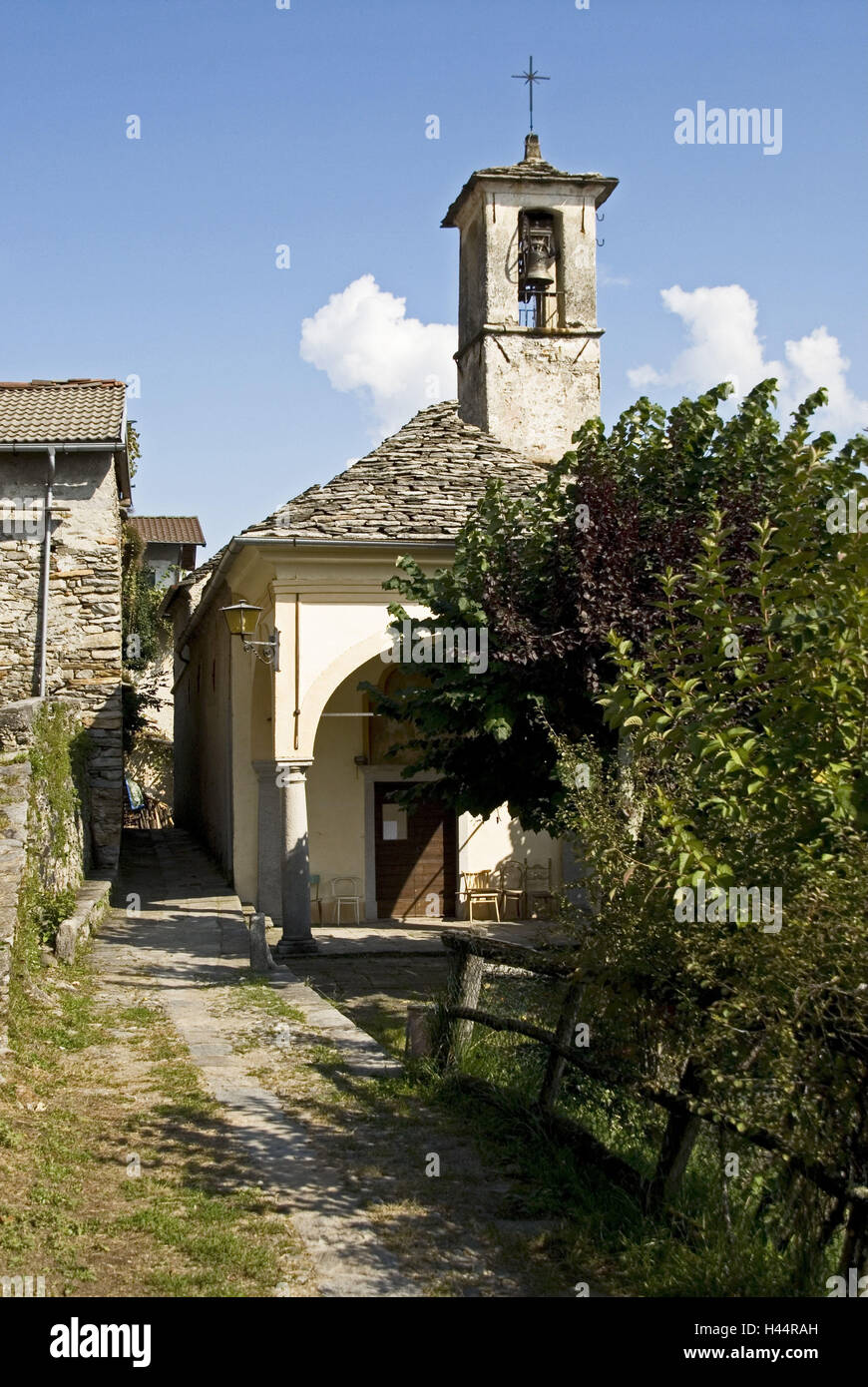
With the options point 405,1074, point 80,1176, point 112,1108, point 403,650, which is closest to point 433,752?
point 403,650

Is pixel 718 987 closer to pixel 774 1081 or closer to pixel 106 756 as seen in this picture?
pixel 774 1081

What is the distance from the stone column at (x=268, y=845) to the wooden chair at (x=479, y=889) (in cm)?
336

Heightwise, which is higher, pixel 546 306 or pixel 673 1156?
pixel 546 306

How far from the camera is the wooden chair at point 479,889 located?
17.7m

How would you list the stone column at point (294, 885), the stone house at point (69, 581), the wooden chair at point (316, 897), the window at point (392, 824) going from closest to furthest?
the stone column at point (294, 885) → the stone house at point (69, 581) → the wooden chair at point (316, 897) → the window at point (392, 824)

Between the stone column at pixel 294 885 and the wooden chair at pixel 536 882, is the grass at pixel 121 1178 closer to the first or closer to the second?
the stone column at pixel 294 885

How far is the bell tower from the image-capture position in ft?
72.3

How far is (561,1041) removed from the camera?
5.42 m

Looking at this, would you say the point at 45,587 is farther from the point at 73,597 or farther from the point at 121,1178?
the point at 121,1178

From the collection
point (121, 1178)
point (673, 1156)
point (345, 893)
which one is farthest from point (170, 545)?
point (673, 1156)

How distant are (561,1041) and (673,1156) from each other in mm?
1016

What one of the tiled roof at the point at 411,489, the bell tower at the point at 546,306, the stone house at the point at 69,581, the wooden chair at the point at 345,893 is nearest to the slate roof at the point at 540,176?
the bell tower at the point at 546,306

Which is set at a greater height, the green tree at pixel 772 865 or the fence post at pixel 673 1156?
the green tree at pixel 772 865
